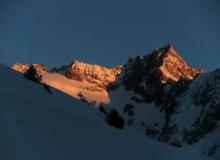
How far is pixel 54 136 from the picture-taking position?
73.4 feet

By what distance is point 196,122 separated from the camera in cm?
18762

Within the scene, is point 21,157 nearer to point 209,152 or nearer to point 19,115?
point 19,115

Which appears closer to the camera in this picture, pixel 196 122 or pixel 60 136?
pixel 60 136

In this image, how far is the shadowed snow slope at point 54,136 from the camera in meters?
19.5

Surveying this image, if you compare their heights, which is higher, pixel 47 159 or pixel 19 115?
pixel 19 115

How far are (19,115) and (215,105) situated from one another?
166551mm

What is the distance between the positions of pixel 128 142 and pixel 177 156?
2.94m

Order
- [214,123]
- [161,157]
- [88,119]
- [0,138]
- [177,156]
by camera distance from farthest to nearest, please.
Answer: [214,123] → [88,119] → [177,156] → [161,157] → [0,138]

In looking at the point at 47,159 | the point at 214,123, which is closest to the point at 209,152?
the point at 214,123

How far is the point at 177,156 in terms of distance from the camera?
92.0ft

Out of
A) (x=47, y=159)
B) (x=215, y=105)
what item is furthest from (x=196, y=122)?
(x=47, y=159)

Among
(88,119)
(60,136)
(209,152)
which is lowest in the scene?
(60,136)

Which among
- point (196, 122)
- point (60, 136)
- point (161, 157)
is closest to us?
point (60, 136)

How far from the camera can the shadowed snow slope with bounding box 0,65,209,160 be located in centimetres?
1947
